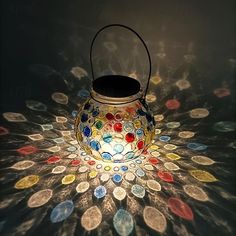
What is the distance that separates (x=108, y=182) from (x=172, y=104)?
490 mm

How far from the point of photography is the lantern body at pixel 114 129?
105 cm

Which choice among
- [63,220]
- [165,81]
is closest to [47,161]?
[63,220]

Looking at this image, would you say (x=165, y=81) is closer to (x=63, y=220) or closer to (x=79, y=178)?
(x=79, y=178)

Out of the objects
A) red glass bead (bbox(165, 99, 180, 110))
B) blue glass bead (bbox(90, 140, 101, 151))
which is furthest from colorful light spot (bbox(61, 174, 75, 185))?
red glass bead (bbox(165, 99, 180, 110))

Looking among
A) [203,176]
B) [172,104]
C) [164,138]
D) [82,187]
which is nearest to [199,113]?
[172,104]

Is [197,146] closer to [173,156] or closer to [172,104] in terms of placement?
[173,156]

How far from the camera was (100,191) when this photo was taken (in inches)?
41.1

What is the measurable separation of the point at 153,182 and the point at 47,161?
32 centimetres

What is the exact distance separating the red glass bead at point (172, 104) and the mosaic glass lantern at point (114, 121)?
35 cm

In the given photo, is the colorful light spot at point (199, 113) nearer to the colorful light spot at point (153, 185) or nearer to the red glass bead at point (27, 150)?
the colorful light spot at point (153, 185)

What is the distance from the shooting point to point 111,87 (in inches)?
41.4

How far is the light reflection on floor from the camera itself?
3.15 ft

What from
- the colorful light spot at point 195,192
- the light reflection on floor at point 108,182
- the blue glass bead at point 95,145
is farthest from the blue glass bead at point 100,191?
the colorful light spot at point 195,192

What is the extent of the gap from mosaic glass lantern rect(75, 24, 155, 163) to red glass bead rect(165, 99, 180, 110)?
0.35 m
